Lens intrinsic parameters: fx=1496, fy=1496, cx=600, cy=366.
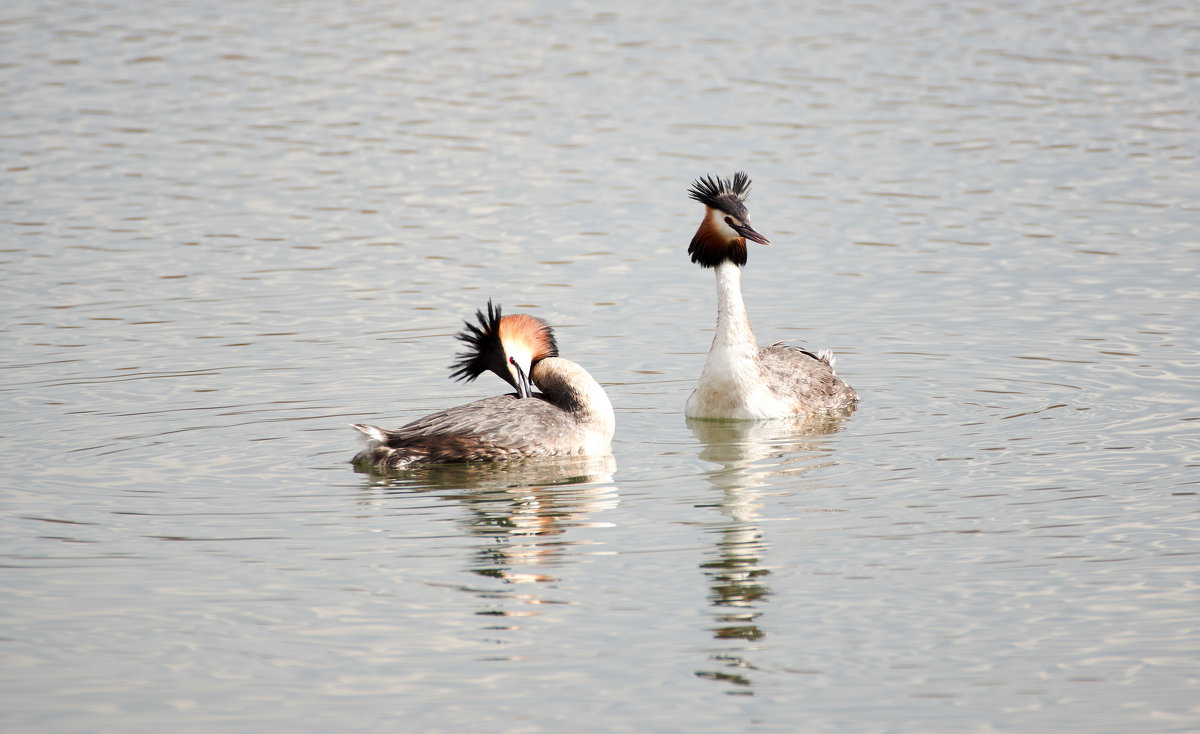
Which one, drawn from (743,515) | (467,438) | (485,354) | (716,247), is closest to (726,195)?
(716,247)

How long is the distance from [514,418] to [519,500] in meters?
1.17

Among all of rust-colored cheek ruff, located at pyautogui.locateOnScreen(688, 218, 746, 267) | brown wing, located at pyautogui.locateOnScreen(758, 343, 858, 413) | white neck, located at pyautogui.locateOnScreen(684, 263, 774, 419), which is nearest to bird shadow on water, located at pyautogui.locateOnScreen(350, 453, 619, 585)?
white neck, located at pyautogui.locateOnScreen(684, 263, 774, 419)

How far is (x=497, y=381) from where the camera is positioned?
14234mm

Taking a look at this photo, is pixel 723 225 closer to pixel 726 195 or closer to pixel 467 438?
pixel 726 195

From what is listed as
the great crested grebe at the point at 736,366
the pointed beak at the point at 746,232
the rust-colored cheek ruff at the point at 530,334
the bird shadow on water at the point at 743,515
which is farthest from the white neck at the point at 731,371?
the rust-colored cheek ruff at the point at 530,334

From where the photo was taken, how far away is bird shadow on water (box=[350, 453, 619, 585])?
8.88m

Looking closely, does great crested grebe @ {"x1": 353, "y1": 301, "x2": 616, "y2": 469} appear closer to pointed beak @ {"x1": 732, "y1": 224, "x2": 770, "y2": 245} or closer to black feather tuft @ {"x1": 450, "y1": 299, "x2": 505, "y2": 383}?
black feather tuft @ {"x1": 450, "y1": 299, "x2": 505, "y2": 383}

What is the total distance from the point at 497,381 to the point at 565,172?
8827 mm

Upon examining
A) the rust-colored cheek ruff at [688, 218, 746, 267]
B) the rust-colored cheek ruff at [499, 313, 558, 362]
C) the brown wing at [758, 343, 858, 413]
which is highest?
the rust-colored cheek ruff at [688, 218, 746, 267]

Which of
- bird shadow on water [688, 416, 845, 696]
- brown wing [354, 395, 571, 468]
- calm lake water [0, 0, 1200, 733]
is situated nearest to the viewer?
calm lake water [0, 0, 1200, 733]

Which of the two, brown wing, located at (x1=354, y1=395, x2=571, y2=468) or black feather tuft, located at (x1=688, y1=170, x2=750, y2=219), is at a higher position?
black feather tuft, located at (x1=688, y1=170, x2=750, y2=219)

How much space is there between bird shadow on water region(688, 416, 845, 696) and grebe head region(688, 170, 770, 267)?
1438 millimetres

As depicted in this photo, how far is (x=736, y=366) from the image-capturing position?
40.8 feet

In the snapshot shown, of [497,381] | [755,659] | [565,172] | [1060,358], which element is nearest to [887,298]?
[1060,358]
